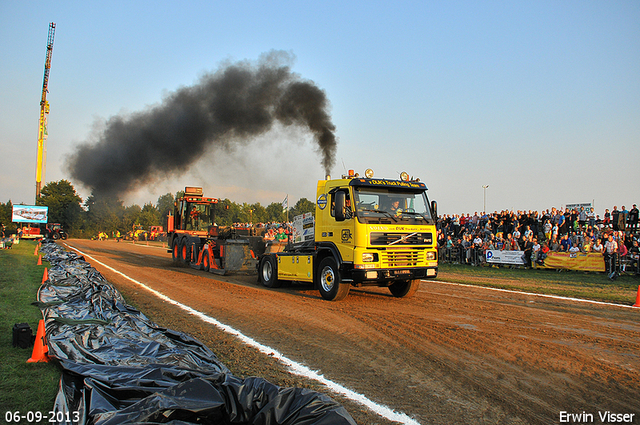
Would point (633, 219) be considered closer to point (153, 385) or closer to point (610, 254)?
point (610, 254)

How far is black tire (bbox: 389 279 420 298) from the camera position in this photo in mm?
10484

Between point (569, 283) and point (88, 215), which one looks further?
point (88, 215)

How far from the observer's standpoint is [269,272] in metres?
12.9

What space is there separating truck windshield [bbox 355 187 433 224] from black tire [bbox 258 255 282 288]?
4321 millimetres

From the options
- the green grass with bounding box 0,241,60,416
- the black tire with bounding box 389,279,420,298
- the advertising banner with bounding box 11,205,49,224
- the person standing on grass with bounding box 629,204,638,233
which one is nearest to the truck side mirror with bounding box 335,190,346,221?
the black tire with bounding box 389,279,420,298

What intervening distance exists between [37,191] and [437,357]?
8294 cm

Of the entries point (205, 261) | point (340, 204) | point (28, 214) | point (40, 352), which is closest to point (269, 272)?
point (340, 204)

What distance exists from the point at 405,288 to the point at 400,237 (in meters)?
1.85

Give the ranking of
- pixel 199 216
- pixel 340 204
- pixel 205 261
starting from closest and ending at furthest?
pixel 340 204, pixel 205 261, pixel 199 216

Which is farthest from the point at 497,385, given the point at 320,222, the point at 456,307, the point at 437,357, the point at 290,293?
the point at 290,293

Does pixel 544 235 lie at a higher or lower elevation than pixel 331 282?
higher

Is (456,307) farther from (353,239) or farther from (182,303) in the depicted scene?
(182,303)

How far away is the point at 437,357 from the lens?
5.27 meters

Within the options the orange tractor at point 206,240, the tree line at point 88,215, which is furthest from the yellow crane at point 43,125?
the orange tractor at point 206,240
